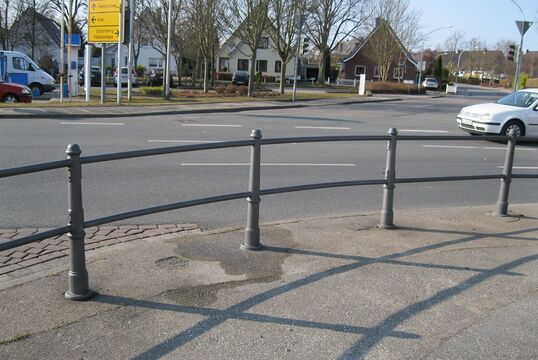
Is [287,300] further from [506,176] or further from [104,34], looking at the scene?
[104,34]

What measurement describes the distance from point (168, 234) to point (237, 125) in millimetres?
12435

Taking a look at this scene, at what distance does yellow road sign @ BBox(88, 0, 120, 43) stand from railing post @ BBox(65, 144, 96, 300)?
22.7m

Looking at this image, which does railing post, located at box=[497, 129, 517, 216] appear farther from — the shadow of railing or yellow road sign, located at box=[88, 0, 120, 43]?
yellow road sign, located at box=[88, 0, 120, 43]

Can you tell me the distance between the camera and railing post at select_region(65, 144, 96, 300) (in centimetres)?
359

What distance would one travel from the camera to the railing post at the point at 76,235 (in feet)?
11.8

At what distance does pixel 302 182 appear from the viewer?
907cm

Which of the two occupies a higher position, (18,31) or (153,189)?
(18,31)

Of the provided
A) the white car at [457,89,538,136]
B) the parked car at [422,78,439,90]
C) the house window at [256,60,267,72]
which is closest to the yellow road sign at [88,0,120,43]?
the white car at [457,89,538,136]

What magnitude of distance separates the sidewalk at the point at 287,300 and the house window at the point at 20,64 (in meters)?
26.8

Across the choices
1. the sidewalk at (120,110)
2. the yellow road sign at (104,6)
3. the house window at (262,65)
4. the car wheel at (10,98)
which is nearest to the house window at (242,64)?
the house window at (262,65)

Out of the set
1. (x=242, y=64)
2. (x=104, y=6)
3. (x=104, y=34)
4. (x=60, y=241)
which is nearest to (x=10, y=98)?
(x=104, y=34)

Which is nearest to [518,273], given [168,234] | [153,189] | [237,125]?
[168,234]

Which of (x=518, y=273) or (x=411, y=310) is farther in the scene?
(x=518, y=273)

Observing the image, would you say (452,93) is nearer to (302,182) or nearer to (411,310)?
(302,182)
